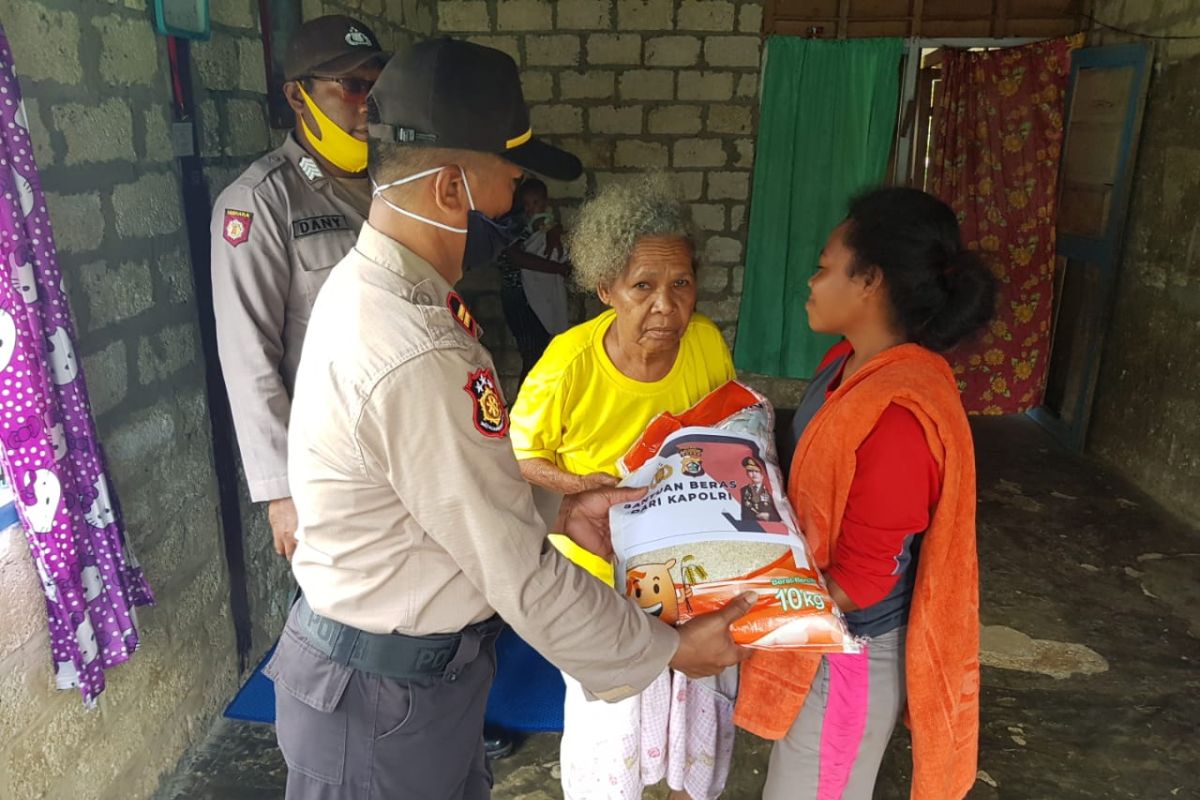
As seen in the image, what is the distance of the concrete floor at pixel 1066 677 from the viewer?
234cm

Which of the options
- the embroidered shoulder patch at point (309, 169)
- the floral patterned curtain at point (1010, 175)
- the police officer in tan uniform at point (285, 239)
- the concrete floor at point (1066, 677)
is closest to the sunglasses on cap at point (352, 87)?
the police officer in tan uniform at point (285, 239)

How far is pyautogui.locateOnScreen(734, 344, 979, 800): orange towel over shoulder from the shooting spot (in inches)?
54.4

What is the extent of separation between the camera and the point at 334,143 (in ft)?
7.12

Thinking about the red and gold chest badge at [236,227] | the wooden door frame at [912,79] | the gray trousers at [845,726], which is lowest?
the gray trousers at [845,726]

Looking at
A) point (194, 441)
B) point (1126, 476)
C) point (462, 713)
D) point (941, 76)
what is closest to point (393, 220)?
point (462, 713)

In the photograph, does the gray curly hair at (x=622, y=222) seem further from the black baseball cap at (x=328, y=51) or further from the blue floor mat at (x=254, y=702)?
the blue floor mat at (x=254, y=702)

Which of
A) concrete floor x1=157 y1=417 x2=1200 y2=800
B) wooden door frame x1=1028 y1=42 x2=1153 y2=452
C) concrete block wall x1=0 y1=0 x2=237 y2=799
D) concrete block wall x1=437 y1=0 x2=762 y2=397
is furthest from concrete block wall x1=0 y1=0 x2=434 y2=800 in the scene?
wooden door frame x1=1028 y1=42 x2=1153 y2=452

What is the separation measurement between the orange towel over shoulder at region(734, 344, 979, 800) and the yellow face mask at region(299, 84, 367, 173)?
56.5 inches

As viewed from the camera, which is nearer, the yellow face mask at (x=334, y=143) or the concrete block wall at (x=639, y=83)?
the yellow face mask at (x=334, y=143)

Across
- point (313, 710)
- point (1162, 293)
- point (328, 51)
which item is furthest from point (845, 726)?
point (1162, 293)

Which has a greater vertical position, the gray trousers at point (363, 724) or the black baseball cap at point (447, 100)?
the black baseball cap at point (447, 100)

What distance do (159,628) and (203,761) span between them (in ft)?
1.58

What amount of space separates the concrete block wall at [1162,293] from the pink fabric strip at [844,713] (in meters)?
3.45

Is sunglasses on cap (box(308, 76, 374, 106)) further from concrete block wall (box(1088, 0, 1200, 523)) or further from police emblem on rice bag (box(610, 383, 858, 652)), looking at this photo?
concrete block wall (box(1088, 0, 1200, 523))
